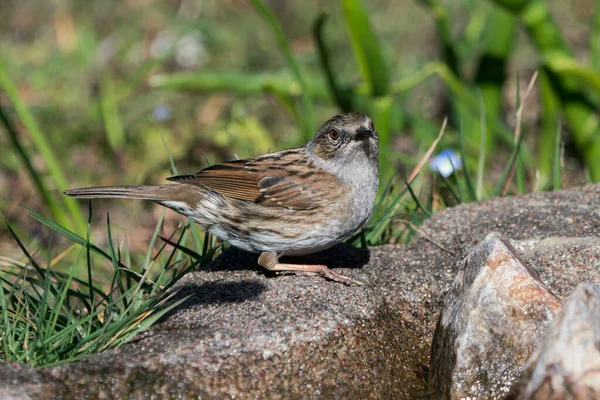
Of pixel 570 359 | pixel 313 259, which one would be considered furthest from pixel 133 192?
pixel 570 359

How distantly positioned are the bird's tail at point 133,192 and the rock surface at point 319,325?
455 millimetres

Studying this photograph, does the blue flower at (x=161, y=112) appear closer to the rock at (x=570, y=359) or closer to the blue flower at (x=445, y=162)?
the blue flower at (x=445, y=162)

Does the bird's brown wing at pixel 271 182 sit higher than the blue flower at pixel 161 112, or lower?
higher

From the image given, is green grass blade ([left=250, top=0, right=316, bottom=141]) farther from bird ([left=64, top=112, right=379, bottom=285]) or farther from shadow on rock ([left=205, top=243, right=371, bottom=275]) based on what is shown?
shadow on rock ([left=205, top=243, right=371, bottom=275])

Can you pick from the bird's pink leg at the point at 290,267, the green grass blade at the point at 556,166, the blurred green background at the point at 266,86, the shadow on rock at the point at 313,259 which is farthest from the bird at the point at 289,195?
the green grass blade at the point at 556,166

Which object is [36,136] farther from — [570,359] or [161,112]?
[570,359]

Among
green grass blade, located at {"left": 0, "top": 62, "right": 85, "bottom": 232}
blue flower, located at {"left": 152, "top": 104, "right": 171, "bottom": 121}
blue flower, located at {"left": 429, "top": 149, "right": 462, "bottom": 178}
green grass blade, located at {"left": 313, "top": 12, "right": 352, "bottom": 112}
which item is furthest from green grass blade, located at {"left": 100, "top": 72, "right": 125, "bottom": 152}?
blue flower, located at {"left": 429, "top": 149, "right": 462, "bottom": 178}

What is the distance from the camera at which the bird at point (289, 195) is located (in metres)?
4.12

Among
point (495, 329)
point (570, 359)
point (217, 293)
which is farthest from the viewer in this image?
point (217, 293)

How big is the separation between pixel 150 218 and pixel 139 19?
3972 millimetres

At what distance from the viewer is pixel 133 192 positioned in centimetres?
432

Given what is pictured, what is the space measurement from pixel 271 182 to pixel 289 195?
0.15m

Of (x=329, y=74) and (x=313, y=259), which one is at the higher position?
(x=329, y=74)

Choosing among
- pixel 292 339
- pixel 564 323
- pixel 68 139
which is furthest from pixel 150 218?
pixel 564 323
